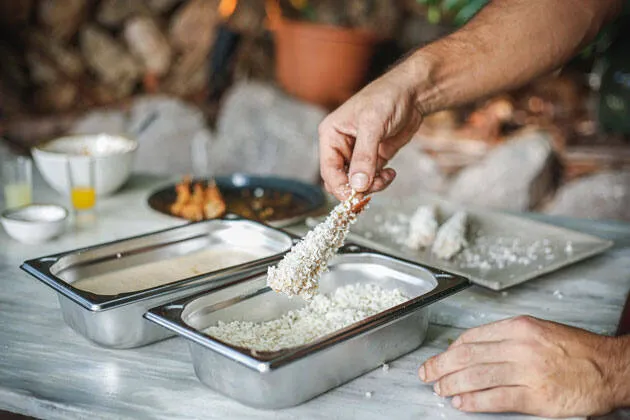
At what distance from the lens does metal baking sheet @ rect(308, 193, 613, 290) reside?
1.58 m

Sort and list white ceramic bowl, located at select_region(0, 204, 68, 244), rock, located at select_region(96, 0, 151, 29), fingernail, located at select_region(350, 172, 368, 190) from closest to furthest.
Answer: fingernail, located at select_region(350, 172, 368, 190)
white ceramic bowl, located at select_region(0, 204, 68, 244)
rock, located at select_region(96, 0, 151, 29)

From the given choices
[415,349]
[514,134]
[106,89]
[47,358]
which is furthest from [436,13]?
[47,358]

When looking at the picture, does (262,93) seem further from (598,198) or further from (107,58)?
(598,198)

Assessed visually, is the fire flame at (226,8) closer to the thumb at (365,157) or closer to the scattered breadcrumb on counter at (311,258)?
the thumb at (365,157)

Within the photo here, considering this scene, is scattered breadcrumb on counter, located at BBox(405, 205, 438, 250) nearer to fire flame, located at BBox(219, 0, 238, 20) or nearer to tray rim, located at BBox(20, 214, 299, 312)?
tray rim, located at BBox(20, 214, 299, 312)

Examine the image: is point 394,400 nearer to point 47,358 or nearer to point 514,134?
point 47,358

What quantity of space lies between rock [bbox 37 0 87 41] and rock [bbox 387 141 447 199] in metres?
1.87

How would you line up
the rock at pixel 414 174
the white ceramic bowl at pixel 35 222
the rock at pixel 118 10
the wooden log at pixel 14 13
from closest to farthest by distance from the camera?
the white ceramic bowl at pixel 35 222 < the rock at pixel 414 174 < the wooden log at pixel 14 13 < the rock at pixel 118 10

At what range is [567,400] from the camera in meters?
1.06

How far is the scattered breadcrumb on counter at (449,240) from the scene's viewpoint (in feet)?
5.39

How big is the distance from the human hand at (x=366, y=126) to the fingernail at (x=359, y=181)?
0.05m

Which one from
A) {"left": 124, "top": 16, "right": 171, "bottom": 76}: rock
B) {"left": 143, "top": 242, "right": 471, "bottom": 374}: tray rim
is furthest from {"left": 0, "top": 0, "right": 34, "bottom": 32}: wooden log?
{"left": 143, "top": 242, "right": 471, "bottom": 374}: tray rim

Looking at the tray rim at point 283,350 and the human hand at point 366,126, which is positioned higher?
the human hand at point 366,126

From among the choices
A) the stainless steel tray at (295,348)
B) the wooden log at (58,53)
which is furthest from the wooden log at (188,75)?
the stainless steel tray at (295,348)
